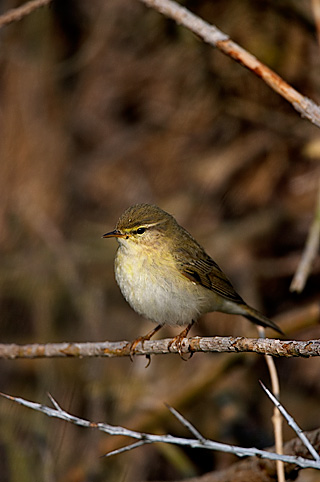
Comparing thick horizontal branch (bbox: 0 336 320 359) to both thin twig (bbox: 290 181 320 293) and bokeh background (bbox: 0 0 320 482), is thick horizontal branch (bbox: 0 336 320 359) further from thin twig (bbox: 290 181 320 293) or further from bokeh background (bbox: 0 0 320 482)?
bokeh background (bbox: 0 0 320 482)

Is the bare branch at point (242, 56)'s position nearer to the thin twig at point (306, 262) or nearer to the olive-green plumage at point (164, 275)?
the thin twig at point (306, 262)

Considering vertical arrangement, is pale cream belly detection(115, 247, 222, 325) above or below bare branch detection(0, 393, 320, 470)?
above

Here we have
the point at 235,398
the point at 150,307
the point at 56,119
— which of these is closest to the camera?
the point at 150,307

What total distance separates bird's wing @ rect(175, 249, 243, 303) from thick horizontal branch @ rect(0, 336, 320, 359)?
74 centimetres

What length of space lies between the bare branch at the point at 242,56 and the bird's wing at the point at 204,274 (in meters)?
1.24

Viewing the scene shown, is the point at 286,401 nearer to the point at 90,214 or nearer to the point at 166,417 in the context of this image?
the point at 166,417

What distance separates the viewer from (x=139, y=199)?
6680 mm

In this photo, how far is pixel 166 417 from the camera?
4.87m

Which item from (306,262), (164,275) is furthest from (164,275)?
(306,262)

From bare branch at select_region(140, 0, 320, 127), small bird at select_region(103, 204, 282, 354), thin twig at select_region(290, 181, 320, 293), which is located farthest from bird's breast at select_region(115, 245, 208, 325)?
bare branch at select_region(140, 0, 320, 127)

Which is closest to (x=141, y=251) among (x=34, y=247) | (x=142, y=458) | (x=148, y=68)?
(x=142, y=458)

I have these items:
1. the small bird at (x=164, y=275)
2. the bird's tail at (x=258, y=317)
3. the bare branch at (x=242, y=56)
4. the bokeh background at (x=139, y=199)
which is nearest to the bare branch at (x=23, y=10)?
the bare branch at (x=242, y=56)

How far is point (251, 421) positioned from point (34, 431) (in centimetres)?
183

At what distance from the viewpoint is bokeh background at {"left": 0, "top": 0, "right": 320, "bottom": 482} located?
16.7ft
